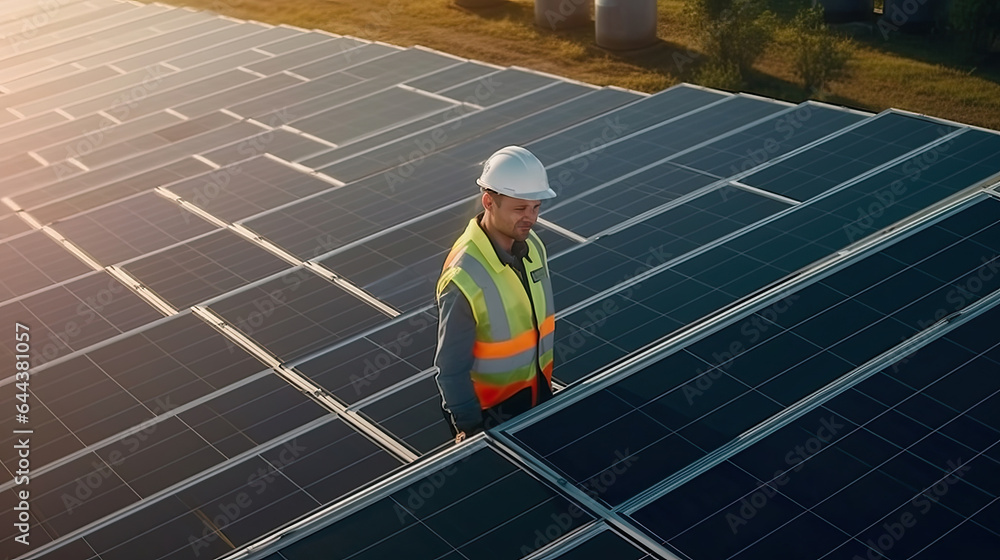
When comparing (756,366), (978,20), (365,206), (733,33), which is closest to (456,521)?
(756,366)

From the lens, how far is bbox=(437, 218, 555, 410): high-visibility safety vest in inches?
312

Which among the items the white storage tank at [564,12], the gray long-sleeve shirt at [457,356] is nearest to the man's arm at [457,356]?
the gray long-sleeve shirt at [457,356]

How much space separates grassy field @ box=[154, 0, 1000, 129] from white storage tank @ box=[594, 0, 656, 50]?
1.25 ft

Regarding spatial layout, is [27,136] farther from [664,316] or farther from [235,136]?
[664,316]

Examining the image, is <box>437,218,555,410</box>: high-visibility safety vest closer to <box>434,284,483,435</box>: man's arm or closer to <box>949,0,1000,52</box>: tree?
<box>434,284,483,435</box>: man's arm

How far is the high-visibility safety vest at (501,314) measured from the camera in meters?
7.93

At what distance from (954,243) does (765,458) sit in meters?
3.88

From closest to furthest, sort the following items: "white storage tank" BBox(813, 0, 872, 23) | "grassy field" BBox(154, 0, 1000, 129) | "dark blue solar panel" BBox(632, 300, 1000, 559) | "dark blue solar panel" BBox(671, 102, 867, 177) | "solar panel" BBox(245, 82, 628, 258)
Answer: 1. "dark blue solar panel" BBox(632, 300, 1000, 559)
2. "dark blue solar panel" BBox(671, 102, 867, 177)
3. "solar panel" BBox(245, 82, 628, 258)
4. "grassy field" BBox(154, 0, 1000, 129)
5. "white storage tank" BBox(813, 0, 872, 23)

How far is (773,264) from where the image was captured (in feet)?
36.0

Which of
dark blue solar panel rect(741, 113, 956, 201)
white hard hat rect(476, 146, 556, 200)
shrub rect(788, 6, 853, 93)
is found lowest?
shrub rect(788, 6, 853, 93)

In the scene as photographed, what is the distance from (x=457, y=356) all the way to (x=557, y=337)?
2.69m

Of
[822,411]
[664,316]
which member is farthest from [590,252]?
[822,411]

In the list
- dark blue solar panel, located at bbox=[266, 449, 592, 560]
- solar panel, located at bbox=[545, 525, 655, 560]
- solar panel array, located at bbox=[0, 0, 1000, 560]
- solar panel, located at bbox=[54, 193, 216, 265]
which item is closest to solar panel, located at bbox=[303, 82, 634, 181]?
solar panel array, located at bbox=[0, 0, 1000, 560]

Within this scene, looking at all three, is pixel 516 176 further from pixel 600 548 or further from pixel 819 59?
pixel 819 59
